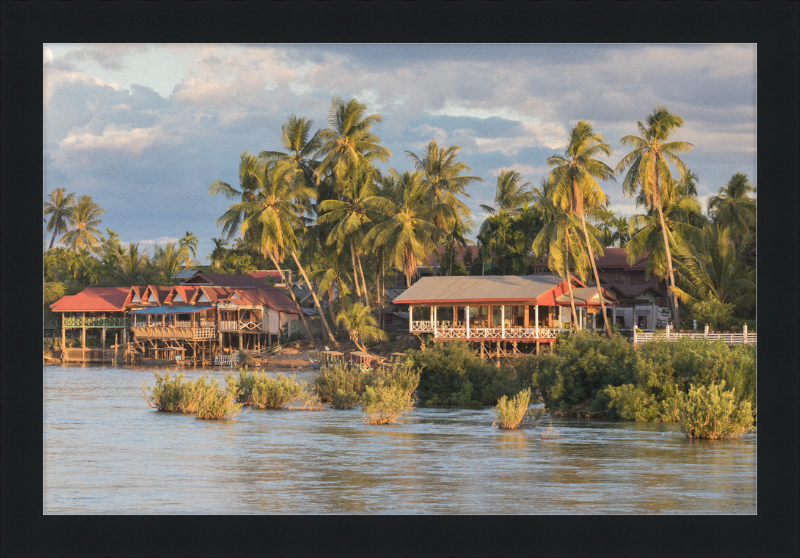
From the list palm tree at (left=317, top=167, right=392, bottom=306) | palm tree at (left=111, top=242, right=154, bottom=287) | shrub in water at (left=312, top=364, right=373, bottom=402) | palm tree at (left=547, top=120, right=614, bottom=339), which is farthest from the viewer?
palm tree at (left=111, top=242, right=154, bottom=287)

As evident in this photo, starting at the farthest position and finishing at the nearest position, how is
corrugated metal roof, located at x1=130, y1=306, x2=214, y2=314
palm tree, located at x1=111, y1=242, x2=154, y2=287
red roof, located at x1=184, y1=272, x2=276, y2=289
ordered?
palm tree, located at x1=111, y1=242, x2=154, y2=287 < red roof, located at x1=184, y1=272, x2=276, y2=289 < corrugated metal roof, located at x1=130, y1=306, x2=214, y2=314

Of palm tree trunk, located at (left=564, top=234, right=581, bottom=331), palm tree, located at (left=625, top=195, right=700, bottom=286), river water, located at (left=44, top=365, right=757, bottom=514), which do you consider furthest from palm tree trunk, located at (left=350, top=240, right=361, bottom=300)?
river water, located at (left=44, top=365, right=757, bottom=514)

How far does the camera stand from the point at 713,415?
1897 cm

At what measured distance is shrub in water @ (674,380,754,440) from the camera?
62.4 ft

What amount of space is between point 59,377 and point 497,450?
29.2 metres

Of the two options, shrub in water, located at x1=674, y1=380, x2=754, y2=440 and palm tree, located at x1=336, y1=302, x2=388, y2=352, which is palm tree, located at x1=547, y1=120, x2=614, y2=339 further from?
shrub in water, located at x1=674, y1=380, x2=754, y2=440

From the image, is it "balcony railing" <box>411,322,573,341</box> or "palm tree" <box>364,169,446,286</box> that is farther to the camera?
"palm tree" <box>364,169,446,286</box>

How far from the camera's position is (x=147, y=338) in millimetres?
54812

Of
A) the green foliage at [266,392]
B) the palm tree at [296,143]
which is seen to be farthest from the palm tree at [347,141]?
the green foliage at [266,392]

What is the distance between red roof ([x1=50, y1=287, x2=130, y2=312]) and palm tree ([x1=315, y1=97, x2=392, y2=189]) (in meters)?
16.8

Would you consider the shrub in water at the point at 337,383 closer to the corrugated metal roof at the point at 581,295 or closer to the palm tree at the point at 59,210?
the corrugated metal roof at the point at 581,295

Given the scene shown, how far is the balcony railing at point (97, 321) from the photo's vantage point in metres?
57.2

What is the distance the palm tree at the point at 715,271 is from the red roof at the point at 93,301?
35365 millimetres

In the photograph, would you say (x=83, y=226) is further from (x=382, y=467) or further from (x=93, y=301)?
(x=382, y=467)
